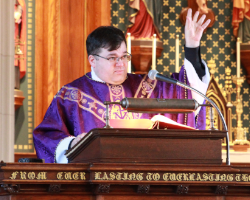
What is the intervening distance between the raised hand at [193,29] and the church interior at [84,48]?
3.05 metres

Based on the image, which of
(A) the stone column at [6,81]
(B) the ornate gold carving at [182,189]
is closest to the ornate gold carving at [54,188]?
(B) the ornate gold carving at [182,189]

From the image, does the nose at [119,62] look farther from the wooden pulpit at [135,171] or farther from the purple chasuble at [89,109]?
the wooden pulpit at [135,171]

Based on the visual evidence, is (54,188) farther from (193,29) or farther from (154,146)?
(193,29)

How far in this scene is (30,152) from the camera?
7.21 m

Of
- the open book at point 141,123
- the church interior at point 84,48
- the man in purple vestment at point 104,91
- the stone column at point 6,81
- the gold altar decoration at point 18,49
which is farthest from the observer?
the church interior at point 84,48

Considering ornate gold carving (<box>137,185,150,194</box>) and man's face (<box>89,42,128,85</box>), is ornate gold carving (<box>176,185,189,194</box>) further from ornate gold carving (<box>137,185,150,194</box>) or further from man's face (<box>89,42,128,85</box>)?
man's face (<box>89,42,128,85</box>)

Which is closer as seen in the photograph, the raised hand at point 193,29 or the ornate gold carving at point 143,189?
the ornate gold carving at point 143,189

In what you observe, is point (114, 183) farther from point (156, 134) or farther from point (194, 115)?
point (194, 115)

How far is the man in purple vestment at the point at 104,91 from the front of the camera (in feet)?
12.4

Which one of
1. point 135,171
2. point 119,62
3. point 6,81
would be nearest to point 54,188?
point 135,171

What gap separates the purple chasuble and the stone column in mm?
887

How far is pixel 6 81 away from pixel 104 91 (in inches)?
43.0

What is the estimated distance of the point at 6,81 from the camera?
4852 millimetres

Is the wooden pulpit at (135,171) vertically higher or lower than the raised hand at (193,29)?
lower
